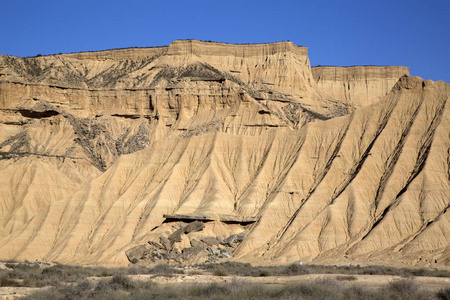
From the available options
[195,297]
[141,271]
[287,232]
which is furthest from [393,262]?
[195,297]

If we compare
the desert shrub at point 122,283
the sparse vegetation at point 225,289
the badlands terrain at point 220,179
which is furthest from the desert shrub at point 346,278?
the badlands terrain at point 220,179

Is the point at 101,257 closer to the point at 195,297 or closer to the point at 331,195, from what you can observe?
the point at 331,195

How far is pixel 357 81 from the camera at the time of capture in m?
164

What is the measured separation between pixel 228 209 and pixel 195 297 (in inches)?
1547

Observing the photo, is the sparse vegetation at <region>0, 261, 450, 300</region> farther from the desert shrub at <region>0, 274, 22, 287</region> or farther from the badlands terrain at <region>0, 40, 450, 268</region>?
the badlands terrain at <region>0, 40, 450, 268</region>

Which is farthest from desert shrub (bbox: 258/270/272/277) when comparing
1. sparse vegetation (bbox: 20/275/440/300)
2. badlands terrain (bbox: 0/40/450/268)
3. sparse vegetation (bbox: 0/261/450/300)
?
badlands terrain (bbox: 0/40/450/268)

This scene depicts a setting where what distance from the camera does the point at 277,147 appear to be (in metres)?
76.9

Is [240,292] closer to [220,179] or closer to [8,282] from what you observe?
[8,282]

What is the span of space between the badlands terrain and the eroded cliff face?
41521 mm

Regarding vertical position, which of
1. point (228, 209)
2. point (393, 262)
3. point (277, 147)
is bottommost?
point (393, 262)

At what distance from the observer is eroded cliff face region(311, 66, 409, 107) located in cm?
16025

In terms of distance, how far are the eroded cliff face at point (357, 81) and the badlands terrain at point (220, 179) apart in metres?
41.5

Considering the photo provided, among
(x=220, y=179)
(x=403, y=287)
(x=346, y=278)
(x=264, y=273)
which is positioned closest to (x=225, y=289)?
(x=403, y=287)

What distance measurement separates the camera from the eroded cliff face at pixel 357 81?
160 m
